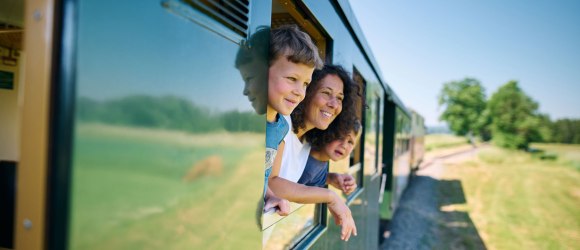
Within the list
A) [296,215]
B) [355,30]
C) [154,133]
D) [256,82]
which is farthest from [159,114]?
[355,30]

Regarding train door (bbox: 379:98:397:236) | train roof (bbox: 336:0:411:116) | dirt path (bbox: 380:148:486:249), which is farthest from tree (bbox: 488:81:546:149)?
train roof (bbox: 336:0:411:116)

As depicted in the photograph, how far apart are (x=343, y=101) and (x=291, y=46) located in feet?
3.15

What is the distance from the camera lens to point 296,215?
1.95 meters

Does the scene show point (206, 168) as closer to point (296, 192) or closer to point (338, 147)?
point (296, 192)

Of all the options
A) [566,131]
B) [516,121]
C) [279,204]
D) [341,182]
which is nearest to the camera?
[279,204]

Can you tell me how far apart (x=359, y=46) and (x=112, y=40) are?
2821 millimetres

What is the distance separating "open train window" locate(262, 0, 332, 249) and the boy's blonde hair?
0.23 meters

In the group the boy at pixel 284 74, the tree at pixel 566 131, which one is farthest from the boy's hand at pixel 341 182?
the tree at pixel 566 131

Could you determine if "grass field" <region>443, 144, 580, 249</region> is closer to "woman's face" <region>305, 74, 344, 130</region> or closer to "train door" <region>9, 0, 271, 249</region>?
"woman's face" <region>305, 74, 344, 130</region>

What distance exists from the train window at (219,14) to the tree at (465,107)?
5830 centimetres

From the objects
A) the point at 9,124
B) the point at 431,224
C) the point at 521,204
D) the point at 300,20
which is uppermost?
the point at 300,20

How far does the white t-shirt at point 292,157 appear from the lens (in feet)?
5.86

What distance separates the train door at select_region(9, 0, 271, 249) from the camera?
2.04 feet

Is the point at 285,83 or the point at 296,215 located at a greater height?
the point at 285,83
